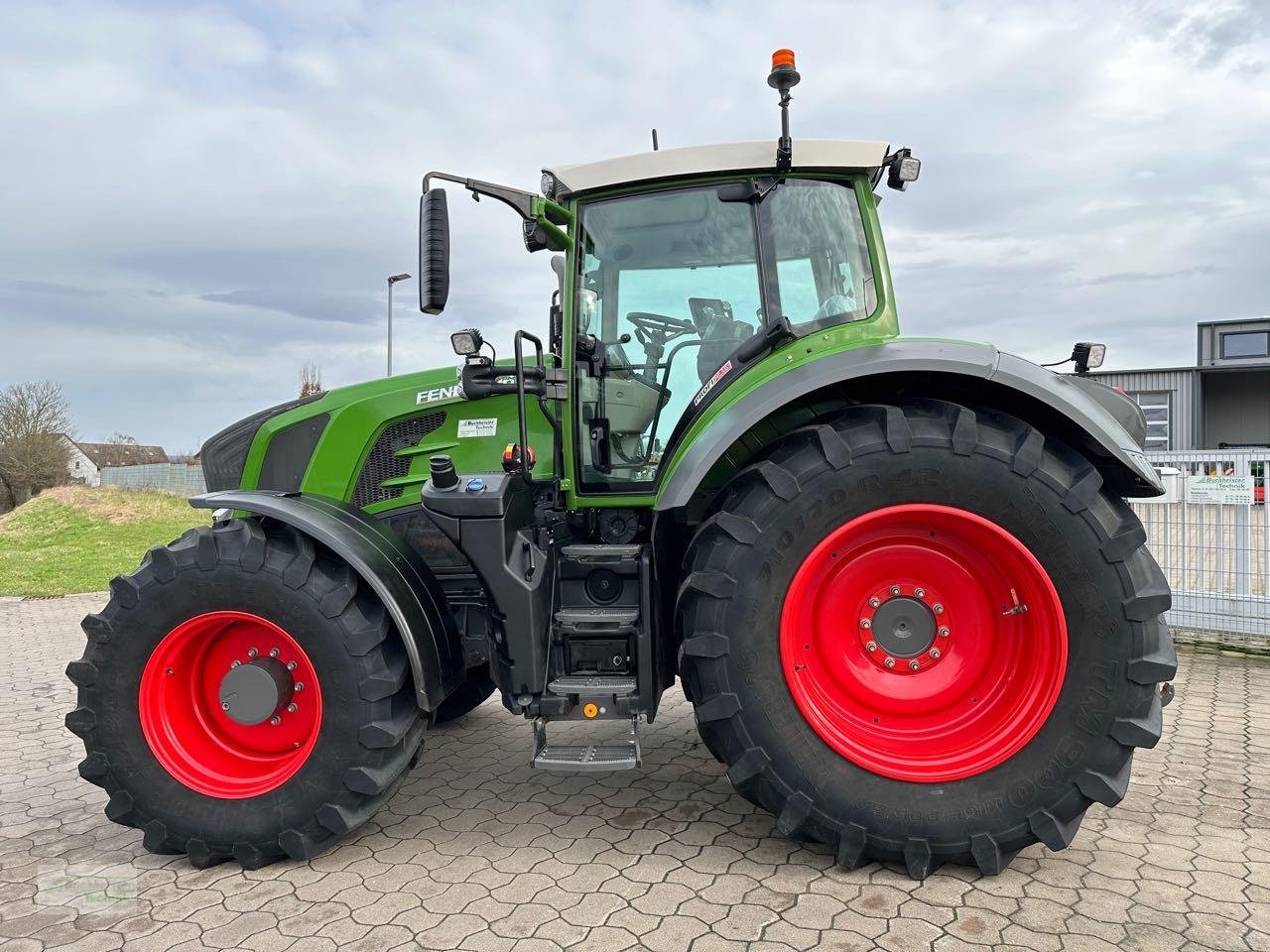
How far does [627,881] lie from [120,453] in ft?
172

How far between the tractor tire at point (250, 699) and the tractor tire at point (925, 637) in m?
Answer: 1.15

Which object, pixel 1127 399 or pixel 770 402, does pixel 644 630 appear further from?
pixel 1127 399

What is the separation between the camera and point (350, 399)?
3992mm

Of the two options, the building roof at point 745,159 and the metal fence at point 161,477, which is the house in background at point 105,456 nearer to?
the metal fence at point 161,477

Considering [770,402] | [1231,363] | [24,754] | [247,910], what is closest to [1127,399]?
[770,402]

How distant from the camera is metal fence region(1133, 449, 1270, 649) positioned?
6340 millimetres

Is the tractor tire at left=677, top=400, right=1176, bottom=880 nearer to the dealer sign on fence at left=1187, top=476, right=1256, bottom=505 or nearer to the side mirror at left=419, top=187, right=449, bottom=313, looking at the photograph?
the side mirror at left=419, top=187, right=449, bottom=313

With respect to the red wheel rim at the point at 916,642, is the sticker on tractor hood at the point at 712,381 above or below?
above

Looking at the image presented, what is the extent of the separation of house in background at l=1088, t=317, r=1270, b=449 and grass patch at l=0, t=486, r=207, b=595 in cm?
2447

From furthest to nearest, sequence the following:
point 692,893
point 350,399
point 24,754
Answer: point 24,754, point 350,399, point 692,893

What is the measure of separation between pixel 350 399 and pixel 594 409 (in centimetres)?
127

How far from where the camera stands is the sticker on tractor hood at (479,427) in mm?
3820

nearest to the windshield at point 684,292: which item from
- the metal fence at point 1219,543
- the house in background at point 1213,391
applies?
the metal fence at point 1219,543

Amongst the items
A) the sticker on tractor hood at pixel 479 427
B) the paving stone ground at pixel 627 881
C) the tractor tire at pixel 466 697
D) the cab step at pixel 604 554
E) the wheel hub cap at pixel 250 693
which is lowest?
the paving stone ground at pixel 627 881
